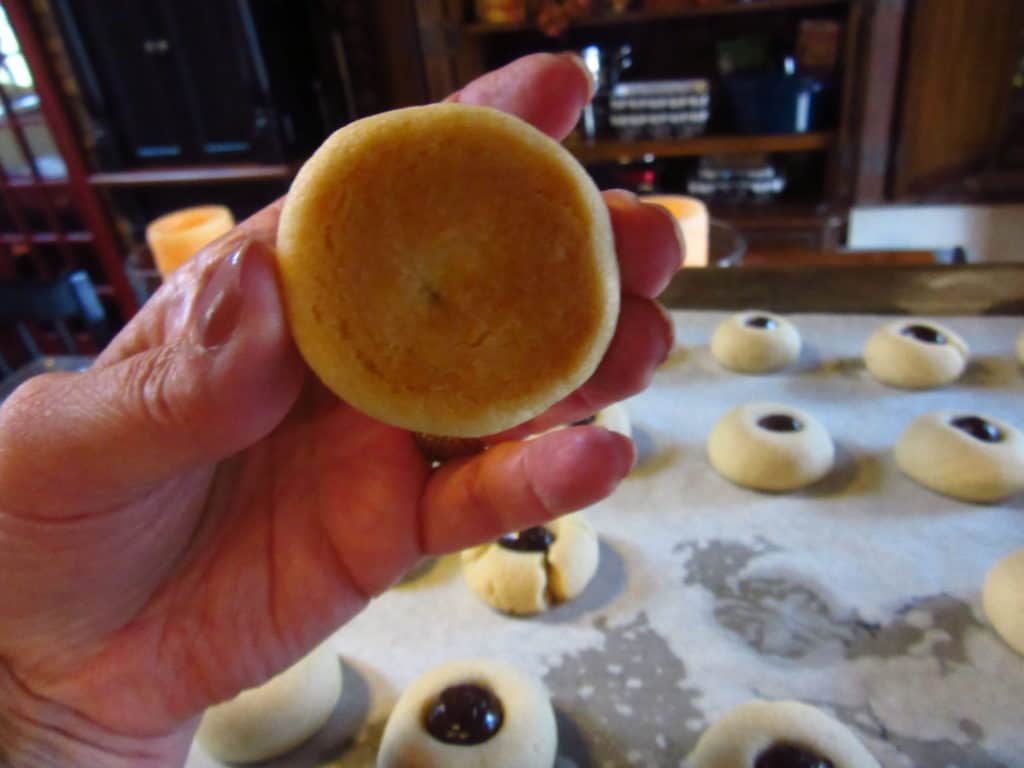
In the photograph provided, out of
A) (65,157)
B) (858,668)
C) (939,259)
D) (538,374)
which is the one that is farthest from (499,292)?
(65,157)

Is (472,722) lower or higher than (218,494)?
lower

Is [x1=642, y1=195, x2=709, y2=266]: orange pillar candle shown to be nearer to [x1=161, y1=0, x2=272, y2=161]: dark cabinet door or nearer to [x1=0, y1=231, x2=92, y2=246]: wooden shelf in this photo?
[x1=161, y1=0, x2=272, y2=161]: dark cabinet door

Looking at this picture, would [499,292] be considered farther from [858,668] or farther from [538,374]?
[858,668]

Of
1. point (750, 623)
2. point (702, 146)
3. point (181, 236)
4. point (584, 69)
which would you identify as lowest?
point (750, 623)

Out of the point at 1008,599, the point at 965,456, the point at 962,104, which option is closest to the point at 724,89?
the point at 962,104

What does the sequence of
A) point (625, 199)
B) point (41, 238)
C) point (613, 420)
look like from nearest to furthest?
point (625, 199) < point (613, 420) < point (41, 238)

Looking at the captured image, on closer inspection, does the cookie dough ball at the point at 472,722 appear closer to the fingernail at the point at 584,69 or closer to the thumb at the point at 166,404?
the thumb at the point at 166,404

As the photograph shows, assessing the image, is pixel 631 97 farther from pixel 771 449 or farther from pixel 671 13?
pixel 771 449
